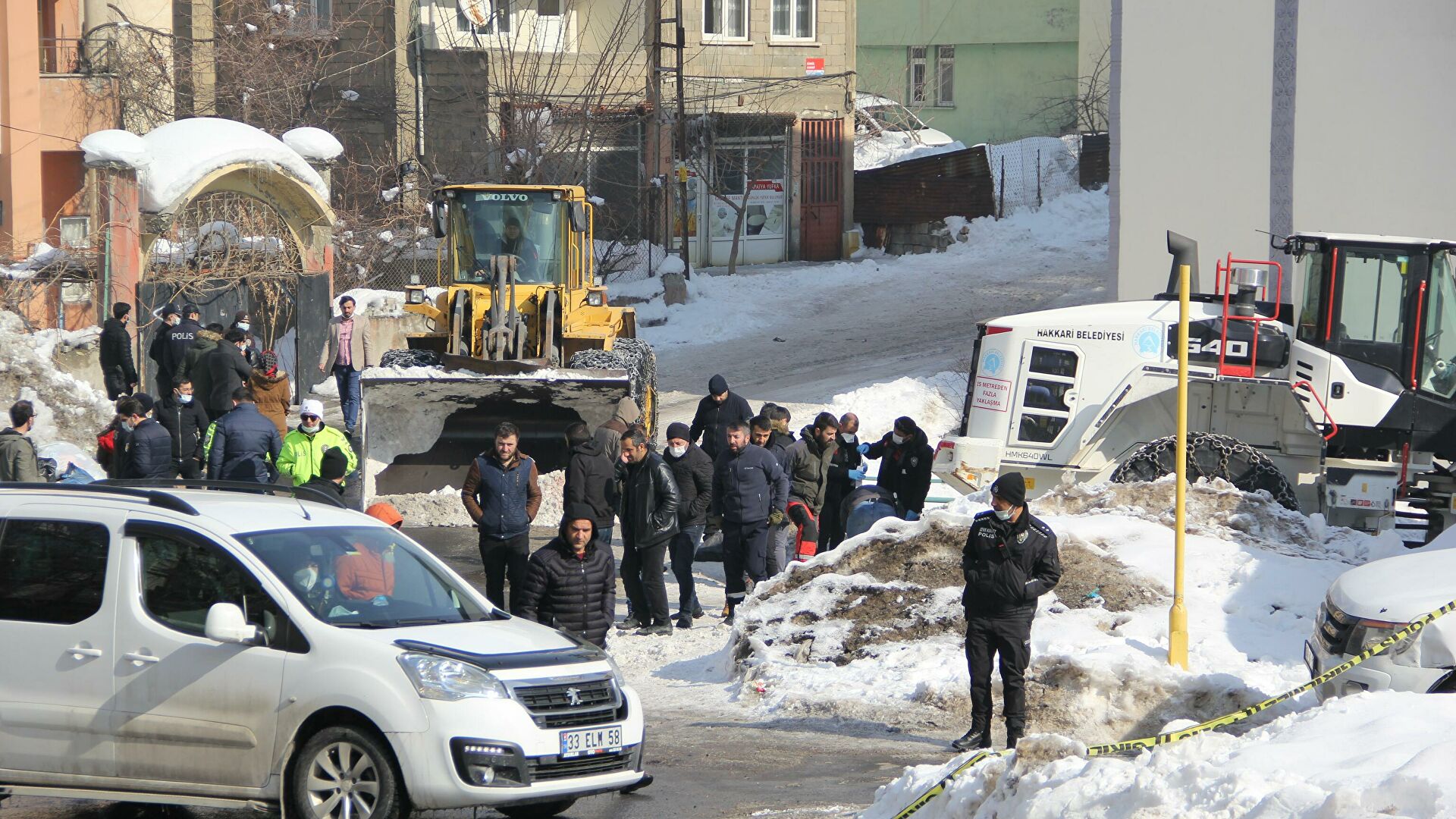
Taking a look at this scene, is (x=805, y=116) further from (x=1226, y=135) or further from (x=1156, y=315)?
(x=1156, y=315)

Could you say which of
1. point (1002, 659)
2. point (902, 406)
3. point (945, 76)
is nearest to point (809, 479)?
point (1002, 659)

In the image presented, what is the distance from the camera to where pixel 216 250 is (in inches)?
896

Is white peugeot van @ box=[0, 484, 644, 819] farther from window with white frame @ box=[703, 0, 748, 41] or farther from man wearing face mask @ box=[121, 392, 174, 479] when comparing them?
window with white frame @ box=[703, 0, 748, 41]

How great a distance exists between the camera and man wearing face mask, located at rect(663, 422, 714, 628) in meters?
12.1

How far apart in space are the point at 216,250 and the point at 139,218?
191 centimetres

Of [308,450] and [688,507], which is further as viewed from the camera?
[308,450]

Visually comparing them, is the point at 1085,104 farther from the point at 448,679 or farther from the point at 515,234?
the point at 448,679

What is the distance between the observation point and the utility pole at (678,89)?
31406 millimetres

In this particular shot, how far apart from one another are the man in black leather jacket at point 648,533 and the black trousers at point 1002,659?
3546 millimetres

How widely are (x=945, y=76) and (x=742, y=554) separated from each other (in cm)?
3579

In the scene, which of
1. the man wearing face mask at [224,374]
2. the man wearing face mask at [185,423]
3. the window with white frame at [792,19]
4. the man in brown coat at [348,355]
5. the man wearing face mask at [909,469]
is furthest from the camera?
the window with white frame at [792,19]

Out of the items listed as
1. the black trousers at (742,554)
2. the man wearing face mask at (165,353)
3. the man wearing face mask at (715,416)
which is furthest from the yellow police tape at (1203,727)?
the man wearing face mask at (165,353)

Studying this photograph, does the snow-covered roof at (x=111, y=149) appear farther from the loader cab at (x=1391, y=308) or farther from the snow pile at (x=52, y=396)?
the loader cab at (x=1391, y=308)

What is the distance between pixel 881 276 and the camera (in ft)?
111
